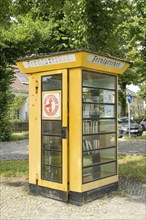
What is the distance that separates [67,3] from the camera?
989 cm

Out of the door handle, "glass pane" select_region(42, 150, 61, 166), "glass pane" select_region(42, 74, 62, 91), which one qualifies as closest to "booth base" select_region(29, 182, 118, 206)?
"glass pane" select_region(42, 150, 61, 166)

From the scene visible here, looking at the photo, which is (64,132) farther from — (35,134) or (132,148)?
(132,148)

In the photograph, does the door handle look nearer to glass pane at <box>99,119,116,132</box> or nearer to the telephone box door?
the telephone box door

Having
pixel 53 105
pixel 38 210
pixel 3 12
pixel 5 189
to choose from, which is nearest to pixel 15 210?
pixel 38 210

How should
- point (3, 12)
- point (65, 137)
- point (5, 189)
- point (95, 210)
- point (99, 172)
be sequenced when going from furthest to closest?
point (3, 12) < point (5, 189) < point (99, 172) < point (65, 137) < point (95, 210)

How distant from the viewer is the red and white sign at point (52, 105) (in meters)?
6.02

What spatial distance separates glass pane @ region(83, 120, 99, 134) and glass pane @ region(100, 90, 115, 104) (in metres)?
0.48

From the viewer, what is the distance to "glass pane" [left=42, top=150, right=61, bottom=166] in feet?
20.0

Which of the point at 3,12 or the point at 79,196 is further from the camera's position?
the point at 3,12

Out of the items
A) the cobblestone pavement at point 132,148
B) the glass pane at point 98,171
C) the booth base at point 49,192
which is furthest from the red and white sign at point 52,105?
the cobblestone pavement at point 132,148

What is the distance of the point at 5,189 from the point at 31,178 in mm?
854

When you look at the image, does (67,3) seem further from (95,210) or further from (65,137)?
(95,210)

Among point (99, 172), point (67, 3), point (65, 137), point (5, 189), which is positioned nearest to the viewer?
point (65, 137)

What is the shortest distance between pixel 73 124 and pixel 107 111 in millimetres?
→ 1003
